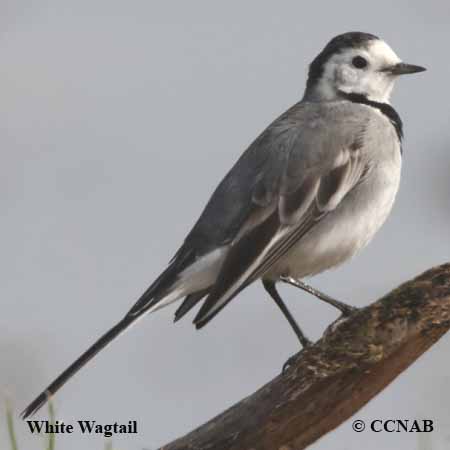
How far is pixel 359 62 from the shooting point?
7664 millimetres

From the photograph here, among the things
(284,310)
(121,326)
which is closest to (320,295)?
(284,310)

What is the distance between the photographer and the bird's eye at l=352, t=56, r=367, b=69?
7.65m

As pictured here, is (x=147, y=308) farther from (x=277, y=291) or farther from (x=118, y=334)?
(x=277, y=291)

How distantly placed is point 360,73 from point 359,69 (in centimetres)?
3

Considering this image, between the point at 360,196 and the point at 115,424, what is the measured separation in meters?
2.07

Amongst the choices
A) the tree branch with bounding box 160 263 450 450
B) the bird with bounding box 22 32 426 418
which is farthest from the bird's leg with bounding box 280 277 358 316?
the tree branch with bounding box 160 263 450 450

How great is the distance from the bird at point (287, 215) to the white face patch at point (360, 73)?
0.49 meters

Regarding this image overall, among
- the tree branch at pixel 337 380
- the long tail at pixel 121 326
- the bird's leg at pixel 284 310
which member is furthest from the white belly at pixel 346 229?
the tree branch at pixel 337 380

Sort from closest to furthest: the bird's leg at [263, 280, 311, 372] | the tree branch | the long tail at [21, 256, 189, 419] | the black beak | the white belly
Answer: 1. the tree branch
2. the long tail at [21, 256, 189, 419]
3. the white belly
4. the bird's leg at [263, 280, 311, 372]
5. the black beak

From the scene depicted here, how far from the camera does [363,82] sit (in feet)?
25.1

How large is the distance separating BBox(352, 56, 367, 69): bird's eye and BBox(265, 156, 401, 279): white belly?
1197 millimetres

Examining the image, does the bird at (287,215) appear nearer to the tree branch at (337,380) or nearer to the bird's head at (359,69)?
the bird's head at (359,69)

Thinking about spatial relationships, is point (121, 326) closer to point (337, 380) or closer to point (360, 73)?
point (337, 380)

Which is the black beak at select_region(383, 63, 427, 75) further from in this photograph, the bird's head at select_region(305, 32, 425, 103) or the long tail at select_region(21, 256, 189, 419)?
the long tail at select_region(21, 256, 189, 419)
